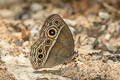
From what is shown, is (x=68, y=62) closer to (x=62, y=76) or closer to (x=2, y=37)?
(x=62, y=76)

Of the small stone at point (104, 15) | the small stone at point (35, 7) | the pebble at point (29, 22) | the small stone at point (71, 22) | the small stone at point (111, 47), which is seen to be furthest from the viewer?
the small stone at point (35, 7)

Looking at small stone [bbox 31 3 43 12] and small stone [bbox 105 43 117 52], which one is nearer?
small stone [bbox 105 43 117 52]

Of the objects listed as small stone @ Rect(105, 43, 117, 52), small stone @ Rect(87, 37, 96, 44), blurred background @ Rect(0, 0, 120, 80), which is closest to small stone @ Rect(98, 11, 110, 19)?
blurred background @ Rect(0, 0, 120, 80)

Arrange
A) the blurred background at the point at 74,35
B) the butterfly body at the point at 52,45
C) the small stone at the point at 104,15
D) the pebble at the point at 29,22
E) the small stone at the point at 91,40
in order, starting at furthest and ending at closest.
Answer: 1. the small stone at the point at 104,15
2. the pebble at the point at 29,22
3. the small stone at the point at 91,40
4. the butterfly body at the point at 52,45
5. the blurred background at the point at 74,35

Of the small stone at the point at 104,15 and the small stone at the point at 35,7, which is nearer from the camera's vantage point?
the small stone at the point at 104,15

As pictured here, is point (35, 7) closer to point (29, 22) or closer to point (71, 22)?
point (29, 22)

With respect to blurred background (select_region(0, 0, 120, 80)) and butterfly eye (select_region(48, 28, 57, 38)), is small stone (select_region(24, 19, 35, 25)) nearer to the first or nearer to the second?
blurred background (select_region(0, 0, 120, 80))

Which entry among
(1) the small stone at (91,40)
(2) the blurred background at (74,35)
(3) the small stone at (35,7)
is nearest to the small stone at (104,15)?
(2) the blurred background at (74,35)

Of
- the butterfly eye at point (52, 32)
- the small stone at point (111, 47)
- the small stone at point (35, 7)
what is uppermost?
the butterfly eye at point (52, 32)

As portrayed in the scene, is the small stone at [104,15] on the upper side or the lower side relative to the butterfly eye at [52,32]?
lower

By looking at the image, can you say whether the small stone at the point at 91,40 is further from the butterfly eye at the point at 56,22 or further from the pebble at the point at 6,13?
the pebble at the point at 6,13
